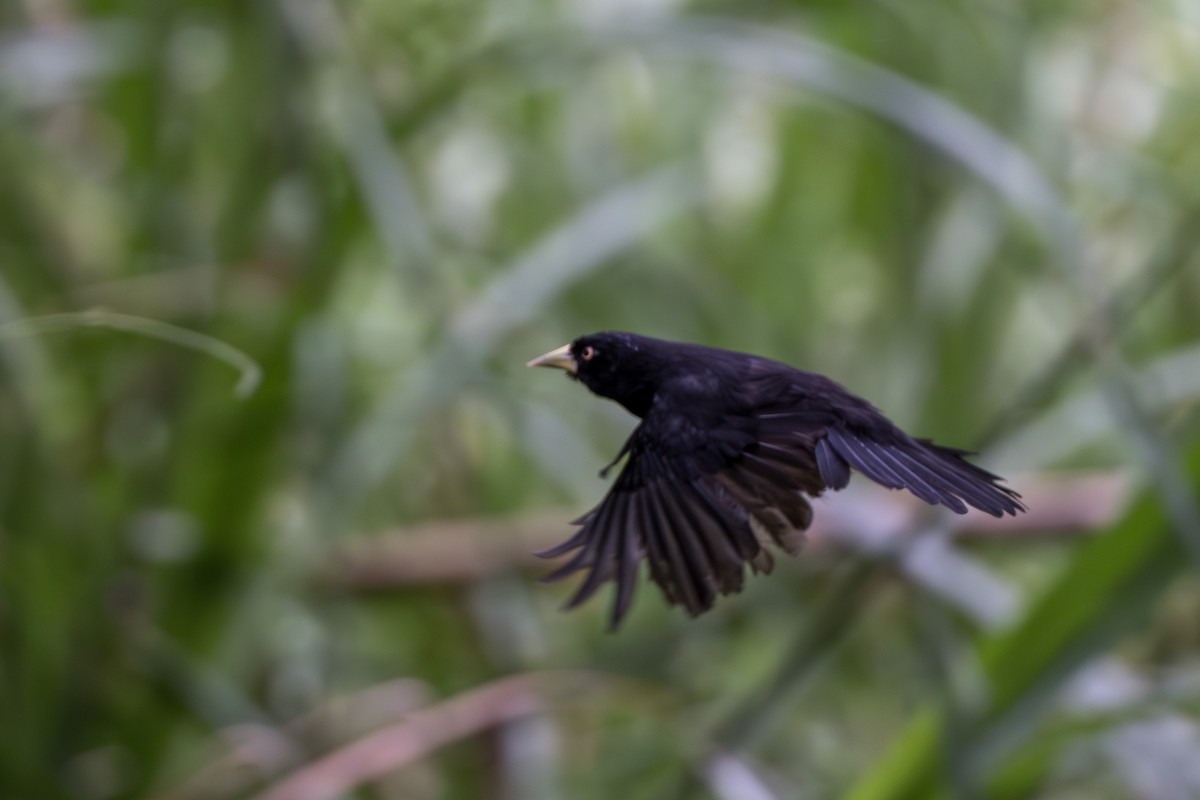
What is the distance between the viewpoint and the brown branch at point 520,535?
113 centimetres

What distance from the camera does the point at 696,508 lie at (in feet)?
1.29

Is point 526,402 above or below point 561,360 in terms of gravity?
above

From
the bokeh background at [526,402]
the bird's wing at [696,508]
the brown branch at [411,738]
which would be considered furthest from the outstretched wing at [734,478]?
the brown branch at [411,738]

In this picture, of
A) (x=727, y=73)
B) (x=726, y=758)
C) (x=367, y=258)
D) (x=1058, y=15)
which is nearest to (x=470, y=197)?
(x=367, y=258)

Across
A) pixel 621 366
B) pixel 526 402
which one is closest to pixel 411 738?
pixel 526 402

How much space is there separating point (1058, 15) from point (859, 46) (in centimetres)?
22

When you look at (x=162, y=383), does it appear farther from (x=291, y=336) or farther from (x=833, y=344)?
(x=833, y=344)

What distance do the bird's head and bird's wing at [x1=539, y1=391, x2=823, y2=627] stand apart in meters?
0.01

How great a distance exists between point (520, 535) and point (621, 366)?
2.57 ft

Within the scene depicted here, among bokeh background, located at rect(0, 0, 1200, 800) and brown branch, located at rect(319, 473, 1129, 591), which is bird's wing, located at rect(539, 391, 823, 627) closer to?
bokeh background, located at rect(0, 0, 1200, 800)

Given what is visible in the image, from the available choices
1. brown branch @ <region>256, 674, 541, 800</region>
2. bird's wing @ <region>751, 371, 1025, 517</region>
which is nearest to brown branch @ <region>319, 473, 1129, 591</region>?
brown branch @ <region>256, 674, 541, 800</region>

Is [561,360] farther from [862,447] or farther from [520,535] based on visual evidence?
[520,535]

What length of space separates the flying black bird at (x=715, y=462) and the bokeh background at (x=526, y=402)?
34 centimetres

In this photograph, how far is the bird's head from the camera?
1.34ft
